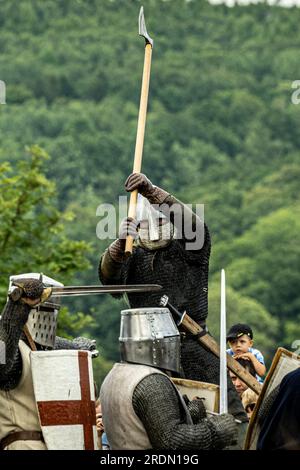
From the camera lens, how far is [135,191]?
8.85 metres

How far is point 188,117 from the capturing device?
127 metres

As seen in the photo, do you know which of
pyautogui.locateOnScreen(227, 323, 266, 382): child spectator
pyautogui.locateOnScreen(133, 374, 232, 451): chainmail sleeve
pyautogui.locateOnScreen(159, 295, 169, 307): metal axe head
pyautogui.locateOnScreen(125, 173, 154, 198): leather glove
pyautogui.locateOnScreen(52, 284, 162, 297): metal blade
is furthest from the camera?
pyautogui.locateOnScreen(227, 323, 266, 382): child spectator

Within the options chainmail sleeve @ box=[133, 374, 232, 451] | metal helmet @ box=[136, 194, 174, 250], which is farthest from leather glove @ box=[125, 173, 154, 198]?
chainmail sleeve @ box=[133, 374, 232, 451]

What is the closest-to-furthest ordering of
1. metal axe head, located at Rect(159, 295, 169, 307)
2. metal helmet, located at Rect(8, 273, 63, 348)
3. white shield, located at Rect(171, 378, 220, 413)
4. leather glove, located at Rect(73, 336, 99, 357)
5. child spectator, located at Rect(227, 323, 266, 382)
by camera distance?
metal helmet, located at Rect(8, 273, 63, 348), white shield, located at Rect(171, 378, 220, 413), metal axe head, located at Rect(159, 295, 169, 307), leather glove, located at Rect(73, 336, 99, 357), child spectator, located at Rect(227, 323, 266, 382)

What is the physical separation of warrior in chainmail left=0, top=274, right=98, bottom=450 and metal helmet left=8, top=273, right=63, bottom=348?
10 centimetres

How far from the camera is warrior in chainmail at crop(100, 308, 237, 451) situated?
26.0 ft

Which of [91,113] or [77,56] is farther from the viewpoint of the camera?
[77,56]

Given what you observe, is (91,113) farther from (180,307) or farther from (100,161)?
(180,307)

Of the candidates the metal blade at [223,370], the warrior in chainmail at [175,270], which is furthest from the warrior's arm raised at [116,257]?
the metal blade at [223,370]

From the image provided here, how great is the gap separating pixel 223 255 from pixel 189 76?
4148cm

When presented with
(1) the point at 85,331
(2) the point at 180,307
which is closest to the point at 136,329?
(2) the point at 180,307

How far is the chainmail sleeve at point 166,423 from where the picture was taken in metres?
7.87

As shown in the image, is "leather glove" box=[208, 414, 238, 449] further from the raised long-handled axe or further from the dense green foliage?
the dense green foliage

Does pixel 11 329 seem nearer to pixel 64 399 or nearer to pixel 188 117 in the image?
pixel 64 399
